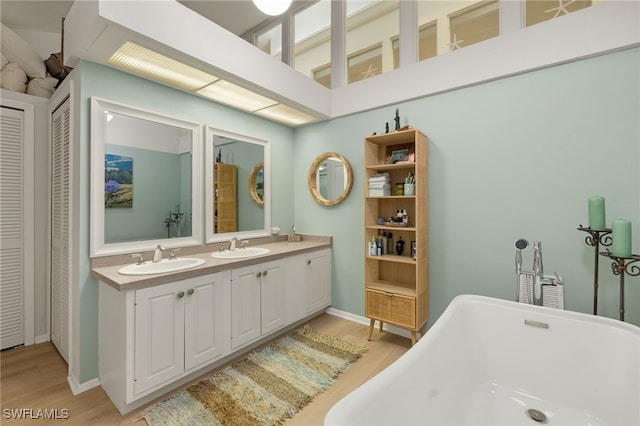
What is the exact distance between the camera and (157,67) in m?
2.04

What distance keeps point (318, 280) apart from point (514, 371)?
72.2 inches

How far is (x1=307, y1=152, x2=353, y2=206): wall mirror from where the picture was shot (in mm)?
3068

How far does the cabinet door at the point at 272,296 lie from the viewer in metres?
2.46

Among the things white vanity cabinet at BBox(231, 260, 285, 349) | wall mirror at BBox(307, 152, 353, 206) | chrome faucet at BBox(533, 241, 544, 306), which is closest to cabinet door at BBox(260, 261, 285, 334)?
white vanity cabinet at BBox(231, 260, 285, 349)

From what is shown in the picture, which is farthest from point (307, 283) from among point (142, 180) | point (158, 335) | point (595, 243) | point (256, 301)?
point (595, 243)

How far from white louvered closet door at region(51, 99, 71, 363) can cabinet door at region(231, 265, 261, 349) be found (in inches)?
46.5

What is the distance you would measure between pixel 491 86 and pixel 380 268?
1.89m

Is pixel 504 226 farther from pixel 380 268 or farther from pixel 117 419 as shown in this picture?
pixel 117 419

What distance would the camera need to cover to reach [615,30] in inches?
70.8

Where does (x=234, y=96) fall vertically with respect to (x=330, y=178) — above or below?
above

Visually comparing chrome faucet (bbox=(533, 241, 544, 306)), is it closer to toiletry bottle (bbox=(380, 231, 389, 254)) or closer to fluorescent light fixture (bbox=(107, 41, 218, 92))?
toiletry bottle (bbox=(380, 231, 389, 254))

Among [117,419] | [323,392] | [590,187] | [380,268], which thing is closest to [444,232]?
[380,268]

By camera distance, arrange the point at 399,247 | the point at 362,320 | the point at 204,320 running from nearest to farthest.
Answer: the point at 204,320 < the point at 399,247 < the point at 362,320

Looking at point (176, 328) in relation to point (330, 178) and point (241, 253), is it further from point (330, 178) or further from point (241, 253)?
point (330, 178)
